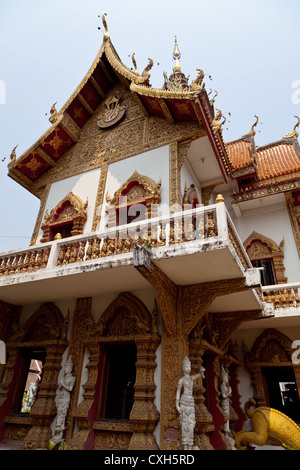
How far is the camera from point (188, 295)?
17.0ft

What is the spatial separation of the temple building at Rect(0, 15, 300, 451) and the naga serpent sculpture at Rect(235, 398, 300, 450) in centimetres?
27

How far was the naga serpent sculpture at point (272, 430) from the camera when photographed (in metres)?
5.30

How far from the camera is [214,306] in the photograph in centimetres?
636

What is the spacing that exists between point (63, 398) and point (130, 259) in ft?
9.27

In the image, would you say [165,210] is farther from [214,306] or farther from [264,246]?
[264,246]

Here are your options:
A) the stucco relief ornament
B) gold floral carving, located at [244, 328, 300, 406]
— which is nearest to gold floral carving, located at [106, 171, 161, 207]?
the stucco relief ornament

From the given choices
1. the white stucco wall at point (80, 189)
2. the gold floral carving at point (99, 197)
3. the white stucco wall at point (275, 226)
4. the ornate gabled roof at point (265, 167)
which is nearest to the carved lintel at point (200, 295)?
the gold floral carving at point (99, 197)

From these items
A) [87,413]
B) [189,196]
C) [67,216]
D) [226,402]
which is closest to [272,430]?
[226,402]

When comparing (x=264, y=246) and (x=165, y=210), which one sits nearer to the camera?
(x=165, y=210)

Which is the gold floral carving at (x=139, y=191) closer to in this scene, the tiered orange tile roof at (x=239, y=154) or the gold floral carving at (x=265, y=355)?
the tiered orange tile roof at (x=239, y=154)

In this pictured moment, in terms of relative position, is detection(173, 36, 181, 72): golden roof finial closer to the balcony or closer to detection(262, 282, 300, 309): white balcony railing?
the balcony

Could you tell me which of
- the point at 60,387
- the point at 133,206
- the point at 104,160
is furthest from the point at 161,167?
the point at 60,387
